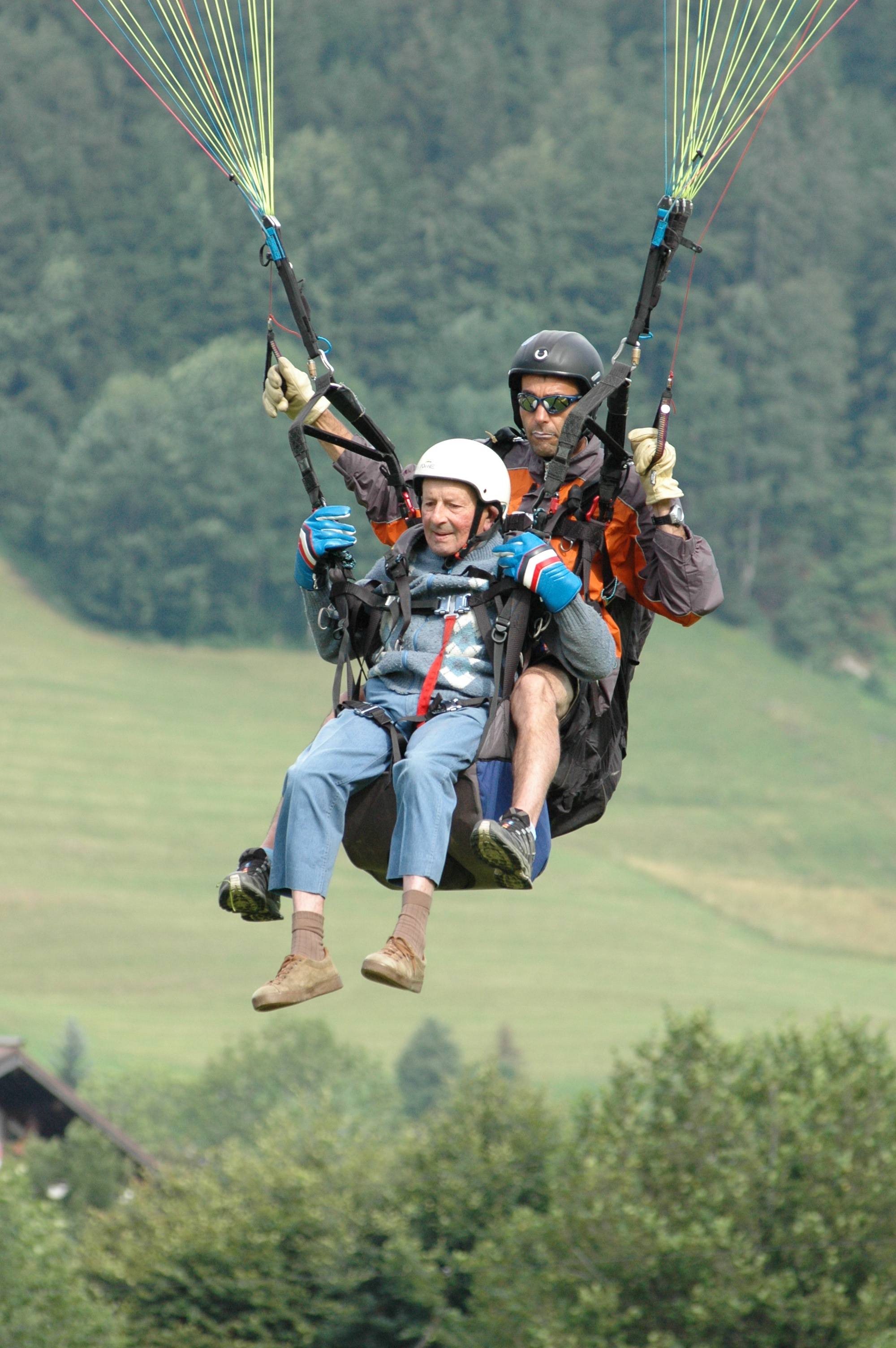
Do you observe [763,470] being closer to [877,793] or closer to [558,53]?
[877,793]

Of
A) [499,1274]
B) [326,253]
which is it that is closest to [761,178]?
[326,253]

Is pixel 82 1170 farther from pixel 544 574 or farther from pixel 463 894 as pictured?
pixel 544 574

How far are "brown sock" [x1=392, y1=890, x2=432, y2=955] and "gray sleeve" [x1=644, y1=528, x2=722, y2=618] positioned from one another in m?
1.86

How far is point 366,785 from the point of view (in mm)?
8891

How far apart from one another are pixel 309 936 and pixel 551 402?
2833 mm

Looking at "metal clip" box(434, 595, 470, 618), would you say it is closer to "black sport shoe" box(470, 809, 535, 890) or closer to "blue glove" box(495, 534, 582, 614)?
"blue glove" box(495, 534, 582, 614)

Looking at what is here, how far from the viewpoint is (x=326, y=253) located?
158 m

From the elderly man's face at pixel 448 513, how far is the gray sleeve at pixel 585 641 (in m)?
0.56

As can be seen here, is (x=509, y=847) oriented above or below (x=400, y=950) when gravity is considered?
above

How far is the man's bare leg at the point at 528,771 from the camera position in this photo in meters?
8.39

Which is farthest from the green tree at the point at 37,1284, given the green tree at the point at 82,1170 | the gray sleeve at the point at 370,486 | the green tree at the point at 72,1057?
the green tree at the point at 72,1057

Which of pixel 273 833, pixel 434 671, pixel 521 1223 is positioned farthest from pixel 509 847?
pixel 521 1223

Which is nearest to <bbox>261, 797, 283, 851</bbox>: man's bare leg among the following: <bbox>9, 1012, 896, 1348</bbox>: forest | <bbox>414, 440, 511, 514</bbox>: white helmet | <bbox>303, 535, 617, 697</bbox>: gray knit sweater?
<bbox>303, 535, 617, 697</bbox>: gray knit sweater

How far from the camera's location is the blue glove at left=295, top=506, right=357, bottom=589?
9180 millimetres
